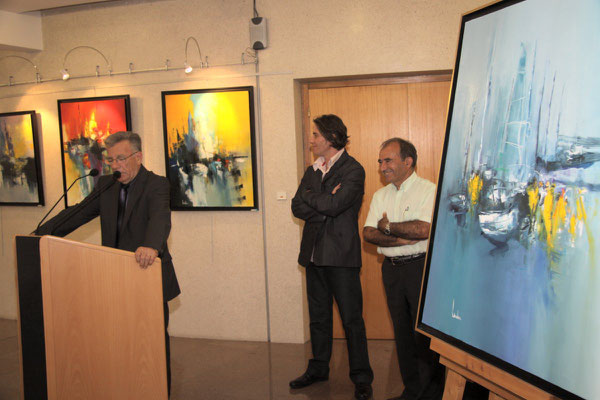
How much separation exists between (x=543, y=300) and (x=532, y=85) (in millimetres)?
590

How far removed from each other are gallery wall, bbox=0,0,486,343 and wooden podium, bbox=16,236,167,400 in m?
2.36

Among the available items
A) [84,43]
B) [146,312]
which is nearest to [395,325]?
[146,312]

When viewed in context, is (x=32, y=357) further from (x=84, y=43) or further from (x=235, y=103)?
(x=84, y=43)

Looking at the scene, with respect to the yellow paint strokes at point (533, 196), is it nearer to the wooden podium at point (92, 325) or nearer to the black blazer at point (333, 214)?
the wooden podium at point (92, 325)

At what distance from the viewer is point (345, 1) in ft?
14.4

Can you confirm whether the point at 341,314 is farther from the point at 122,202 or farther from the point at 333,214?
the point at 122,202

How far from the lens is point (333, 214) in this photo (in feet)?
11.2

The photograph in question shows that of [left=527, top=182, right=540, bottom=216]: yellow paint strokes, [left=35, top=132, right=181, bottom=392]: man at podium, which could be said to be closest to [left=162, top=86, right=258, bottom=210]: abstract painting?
[left=35, top=132, right=181, bottom=392]: man at podium

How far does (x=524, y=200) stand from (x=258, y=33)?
346 centimetres

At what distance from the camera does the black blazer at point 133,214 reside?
3.03 metres

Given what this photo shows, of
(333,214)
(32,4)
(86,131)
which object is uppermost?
(32,4)

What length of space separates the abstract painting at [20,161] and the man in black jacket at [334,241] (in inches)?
127

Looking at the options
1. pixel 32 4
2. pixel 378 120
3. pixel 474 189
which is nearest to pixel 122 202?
pixel 474 189

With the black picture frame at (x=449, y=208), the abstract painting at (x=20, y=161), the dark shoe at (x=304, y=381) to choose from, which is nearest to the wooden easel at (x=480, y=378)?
the black picture frame at (x=449, y=208)
